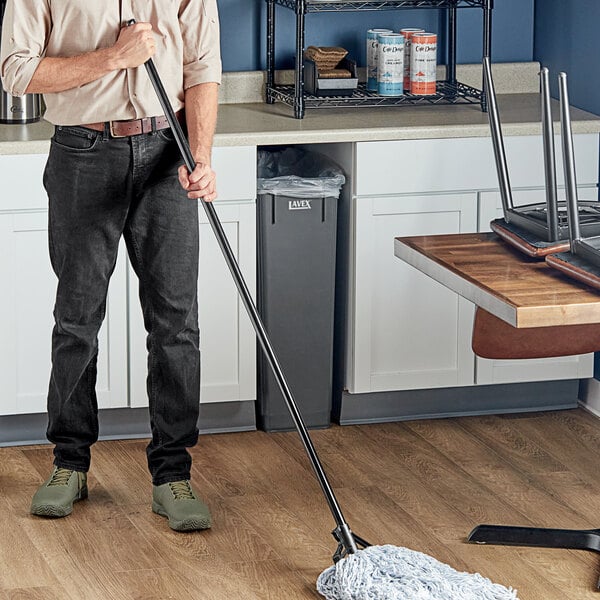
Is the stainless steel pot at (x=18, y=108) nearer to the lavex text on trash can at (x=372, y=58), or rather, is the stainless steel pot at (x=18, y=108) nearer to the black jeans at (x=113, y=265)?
the black jeans at (x=113, y=265)

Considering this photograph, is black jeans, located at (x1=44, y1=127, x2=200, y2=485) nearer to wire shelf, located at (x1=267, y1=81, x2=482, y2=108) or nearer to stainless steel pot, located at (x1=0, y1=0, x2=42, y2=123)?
stainless steel pot, located at (x1=0, y1=0, x2=42, y2=123)

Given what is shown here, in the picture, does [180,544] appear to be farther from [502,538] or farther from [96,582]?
[502,538]

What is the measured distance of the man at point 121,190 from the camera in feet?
8.73

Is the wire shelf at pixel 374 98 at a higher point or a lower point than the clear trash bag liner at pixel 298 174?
higher

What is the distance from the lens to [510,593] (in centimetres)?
256

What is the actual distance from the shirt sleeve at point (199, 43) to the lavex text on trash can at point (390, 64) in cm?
106

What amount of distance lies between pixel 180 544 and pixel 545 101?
1302 millimetres

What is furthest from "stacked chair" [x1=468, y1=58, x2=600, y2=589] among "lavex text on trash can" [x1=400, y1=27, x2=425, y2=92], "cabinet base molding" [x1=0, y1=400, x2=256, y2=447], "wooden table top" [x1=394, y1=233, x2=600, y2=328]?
"lavex text on trash can" [x1=400, y1=27, x2=425, y2=92]

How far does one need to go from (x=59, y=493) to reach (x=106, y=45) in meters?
1.07

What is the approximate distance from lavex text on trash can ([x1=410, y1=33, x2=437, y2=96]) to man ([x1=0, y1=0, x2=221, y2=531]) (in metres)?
1.13

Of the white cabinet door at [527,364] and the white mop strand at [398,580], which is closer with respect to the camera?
the white mop strand at [398,580]

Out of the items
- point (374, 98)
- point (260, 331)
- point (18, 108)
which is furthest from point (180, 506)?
point (374, 98)

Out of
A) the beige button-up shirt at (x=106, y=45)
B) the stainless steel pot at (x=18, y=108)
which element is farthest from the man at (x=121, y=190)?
the stainless steel pot at (x=18, y=108)

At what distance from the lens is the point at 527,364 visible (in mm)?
3750
